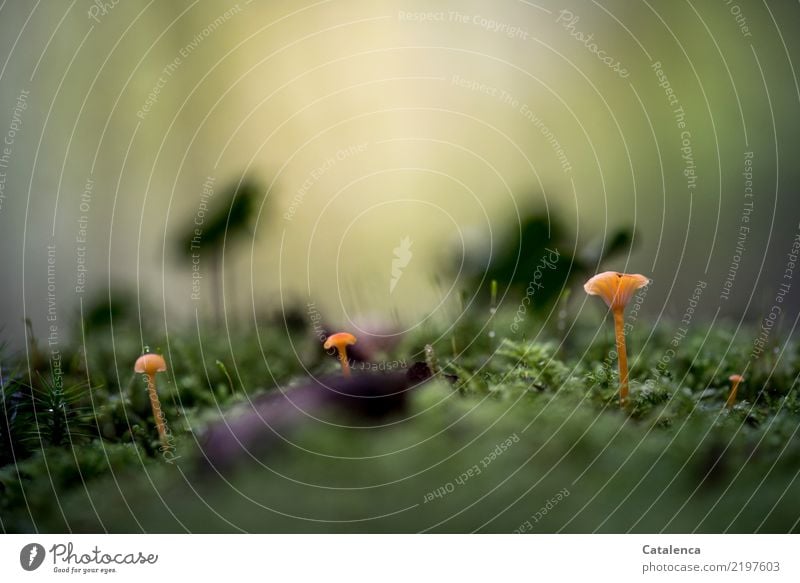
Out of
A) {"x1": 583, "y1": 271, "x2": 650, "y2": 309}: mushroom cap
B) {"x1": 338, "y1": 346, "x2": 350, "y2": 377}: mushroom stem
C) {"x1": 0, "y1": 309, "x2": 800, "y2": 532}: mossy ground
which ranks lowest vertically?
{"x1": 0, "y1": 309, "x2": 800, "y2": 532}: mossy ground

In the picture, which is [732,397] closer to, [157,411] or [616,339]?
[616,339]

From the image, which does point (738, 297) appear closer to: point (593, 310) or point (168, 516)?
point (593, 310)

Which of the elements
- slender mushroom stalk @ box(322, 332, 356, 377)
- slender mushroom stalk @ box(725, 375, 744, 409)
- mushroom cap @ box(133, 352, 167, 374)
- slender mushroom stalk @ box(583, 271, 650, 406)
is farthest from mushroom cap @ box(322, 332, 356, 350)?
slender mushroom stalk @ box(725, 375, 744, 409)

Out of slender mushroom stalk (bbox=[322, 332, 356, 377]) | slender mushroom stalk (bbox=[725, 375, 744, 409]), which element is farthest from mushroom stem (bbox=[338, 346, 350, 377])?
slender mushroom stalk (bbox=[725, 375, 744, 409])

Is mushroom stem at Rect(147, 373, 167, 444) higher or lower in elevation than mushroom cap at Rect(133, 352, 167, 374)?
lower

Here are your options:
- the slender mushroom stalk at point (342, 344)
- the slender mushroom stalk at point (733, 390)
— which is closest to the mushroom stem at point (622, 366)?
the slender mushroom stalk at point (733, 390)

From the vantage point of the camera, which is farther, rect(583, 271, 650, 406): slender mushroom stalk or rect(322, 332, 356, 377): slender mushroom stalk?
rect(322, 332, 356, 377): slender mushroom stalk

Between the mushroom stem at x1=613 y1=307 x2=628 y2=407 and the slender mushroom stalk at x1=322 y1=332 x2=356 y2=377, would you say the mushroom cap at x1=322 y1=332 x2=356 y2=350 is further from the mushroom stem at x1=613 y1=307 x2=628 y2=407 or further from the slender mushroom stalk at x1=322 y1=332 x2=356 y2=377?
the mushroom stem at x1=613 y1=307 x2=628 y2=407

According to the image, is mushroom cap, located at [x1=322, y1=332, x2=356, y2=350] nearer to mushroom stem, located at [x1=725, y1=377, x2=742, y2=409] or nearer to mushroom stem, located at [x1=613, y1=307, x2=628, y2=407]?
mushroom stem, located at [x1=613, y1=307, x2=628, y2=407]
